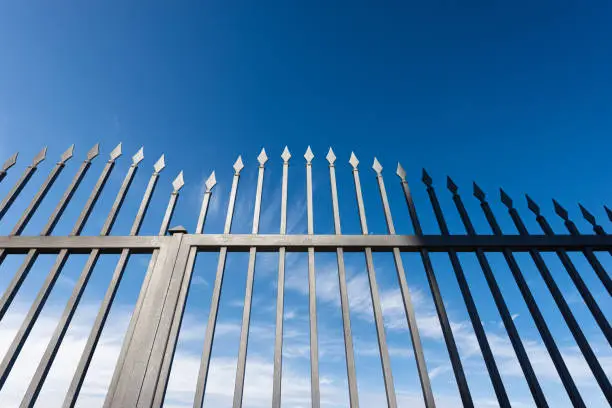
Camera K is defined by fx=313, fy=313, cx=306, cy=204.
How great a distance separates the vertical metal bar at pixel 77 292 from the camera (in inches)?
73.4

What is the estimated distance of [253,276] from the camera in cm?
208

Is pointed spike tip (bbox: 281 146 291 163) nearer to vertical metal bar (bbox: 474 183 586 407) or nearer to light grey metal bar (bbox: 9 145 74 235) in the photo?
vertical metal bar (bbox: 474 183 586 407)

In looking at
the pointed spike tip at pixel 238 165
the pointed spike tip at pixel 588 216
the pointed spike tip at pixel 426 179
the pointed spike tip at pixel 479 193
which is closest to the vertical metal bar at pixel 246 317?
the pointed spike tip at pixel 238 165

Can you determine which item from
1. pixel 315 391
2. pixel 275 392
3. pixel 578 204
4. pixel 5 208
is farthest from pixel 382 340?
pixel 5 208

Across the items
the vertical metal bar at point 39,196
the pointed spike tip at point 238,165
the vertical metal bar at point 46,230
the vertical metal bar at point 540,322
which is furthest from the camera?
the pointed spike tip at point 238,165

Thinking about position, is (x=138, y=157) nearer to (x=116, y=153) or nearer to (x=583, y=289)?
(x=116, y=153)

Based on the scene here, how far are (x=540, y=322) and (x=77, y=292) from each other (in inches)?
121

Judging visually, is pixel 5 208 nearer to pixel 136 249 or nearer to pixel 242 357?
pixel 136 249

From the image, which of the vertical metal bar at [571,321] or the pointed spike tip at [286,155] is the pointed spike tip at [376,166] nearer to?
the pointed spike tip at [286,155]

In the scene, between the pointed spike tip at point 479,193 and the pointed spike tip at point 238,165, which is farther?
the pointed spike tip at point 238,165

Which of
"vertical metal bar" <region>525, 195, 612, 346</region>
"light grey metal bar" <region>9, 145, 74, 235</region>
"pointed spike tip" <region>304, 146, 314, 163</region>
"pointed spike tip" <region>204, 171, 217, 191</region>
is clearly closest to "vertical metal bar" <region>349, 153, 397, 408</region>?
"pointed spike tip" <region>304, 146, 314, 163</region>

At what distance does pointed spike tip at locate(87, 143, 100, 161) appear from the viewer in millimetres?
2859

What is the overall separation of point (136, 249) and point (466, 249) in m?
2.43

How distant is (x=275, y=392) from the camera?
1.73 meters
